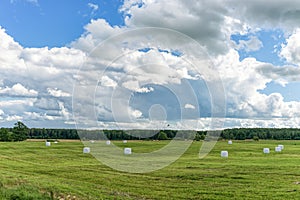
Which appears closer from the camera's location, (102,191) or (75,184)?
(102,191)

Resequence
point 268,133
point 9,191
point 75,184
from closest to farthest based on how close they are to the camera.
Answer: point 9,191 → point 75,184 → point 268,133

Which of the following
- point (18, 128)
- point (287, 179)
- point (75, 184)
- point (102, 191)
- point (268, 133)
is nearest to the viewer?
point (102, 191)

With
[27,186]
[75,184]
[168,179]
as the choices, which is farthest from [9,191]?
[168,179]

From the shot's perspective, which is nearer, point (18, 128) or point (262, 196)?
point (262, 196)

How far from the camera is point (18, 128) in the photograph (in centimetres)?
10925

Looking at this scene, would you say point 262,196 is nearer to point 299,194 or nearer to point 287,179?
point 299,194

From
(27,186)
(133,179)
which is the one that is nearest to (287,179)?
(133,179)

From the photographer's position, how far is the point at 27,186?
2136 cm

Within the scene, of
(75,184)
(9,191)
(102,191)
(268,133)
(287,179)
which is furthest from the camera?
(268,133)

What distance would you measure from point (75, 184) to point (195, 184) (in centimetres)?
796

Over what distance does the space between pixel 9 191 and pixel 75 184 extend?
493cm

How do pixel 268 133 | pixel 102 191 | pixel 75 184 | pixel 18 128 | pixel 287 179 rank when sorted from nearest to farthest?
pixel 102 191
pixel 75 184
pixel 287 179
pixel 18 128
pixel 268 133

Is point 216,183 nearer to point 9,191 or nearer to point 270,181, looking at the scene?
point 270,181

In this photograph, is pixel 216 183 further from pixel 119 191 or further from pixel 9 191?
pixel 9 191
